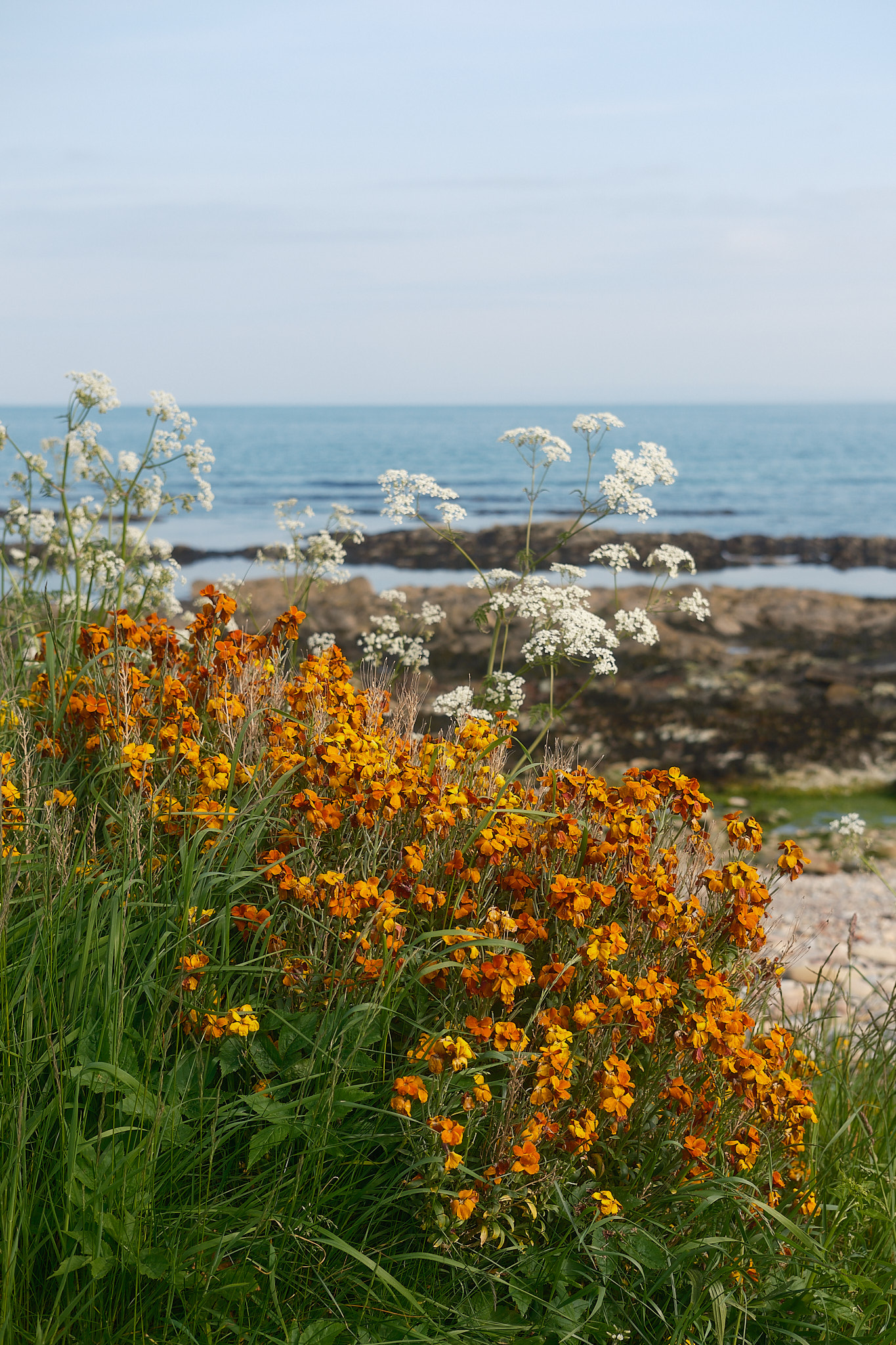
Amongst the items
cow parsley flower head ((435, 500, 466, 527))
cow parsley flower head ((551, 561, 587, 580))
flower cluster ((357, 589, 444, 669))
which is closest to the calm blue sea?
flower cluster ((357, 589, 444, 669))

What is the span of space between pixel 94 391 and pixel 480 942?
3788mm

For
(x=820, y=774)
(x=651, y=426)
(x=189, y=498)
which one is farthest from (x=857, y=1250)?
(x=651, y=426)

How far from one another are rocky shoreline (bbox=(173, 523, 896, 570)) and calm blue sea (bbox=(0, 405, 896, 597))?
112 inches

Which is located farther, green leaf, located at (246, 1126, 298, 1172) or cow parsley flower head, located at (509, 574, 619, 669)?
cow parsley flower head, located at (509, 574, 619, 669)

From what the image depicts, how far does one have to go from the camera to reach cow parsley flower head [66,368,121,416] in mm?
4676

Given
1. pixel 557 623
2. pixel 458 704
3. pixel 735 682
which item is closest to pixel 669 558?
pixel 557 623

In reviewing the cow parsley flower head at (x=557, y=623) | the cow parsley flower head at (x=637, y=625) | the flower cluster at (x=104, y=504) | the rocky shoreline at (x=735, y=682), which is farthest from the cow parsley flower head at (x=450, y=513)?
the rocky shoreline at (x=735, y=682)

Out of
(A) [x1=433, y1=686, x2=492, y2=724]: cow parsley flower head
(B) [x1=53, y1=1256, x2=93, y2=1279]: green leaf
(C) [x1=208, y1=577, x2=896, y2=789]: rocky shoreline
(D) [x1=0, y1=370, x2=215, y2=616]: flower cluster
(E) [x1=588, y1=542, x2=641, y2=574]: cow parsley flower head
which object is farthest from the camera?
(C) [x1=208, y1=577, x2=896, y2=789]: rocky shoreline

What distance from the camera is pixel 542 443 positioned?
4145 millimetres

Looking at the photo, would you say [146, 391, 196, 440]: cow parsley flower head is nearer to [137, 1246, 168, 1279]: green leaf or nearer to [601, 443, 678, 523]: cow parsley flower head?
[601, 443, 678, 523]: cow parsley flower head

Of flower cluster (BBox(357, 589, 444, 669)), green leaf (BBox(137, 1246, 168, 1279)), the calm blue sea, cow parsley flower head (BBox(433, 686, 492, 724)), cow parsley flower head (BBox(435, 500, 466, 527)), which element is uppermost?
the calm blue sea

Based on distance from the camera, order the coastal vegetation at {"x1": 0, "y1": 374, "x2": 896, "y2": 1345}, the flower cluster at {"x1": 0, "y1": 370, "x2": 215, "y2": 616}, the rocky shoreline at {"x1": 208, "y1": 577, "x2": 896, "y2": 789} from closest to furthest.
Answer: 1. the coastal vegetation at {"x1": 0, "y1": 374, "x2": 896, "y2": 1345}
2. the flower cluster at {"x1": 0, "y1": 370, "x2": 215, "y2": 616}
3. the rocky shoreline at {"x1": 208, "y1": 577, "x2": 896, "y2": 789}

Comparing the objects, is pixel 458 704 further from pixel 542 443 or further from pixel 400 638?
pixel 542 443

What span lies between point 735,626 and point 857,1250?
13.3 metres
